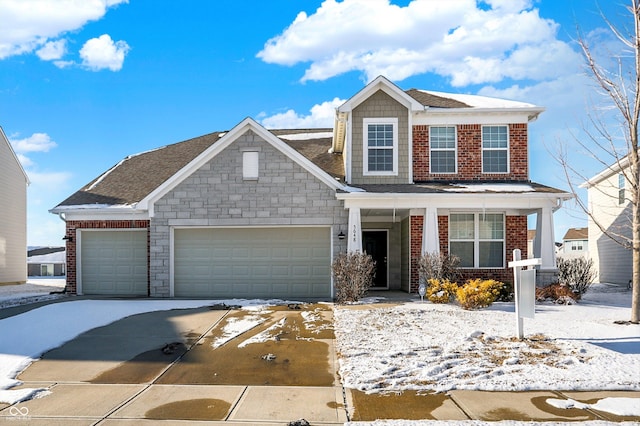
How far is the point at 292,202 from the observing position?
15773 mm

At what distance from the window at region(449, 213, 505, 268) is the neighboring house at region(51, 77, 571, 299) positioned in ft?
0.10

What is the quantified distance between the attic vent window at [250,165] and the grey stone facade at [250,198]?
0.30 feet

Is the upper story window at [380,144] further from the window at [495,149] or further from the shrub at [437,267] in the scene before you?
the shrub at [437,267]

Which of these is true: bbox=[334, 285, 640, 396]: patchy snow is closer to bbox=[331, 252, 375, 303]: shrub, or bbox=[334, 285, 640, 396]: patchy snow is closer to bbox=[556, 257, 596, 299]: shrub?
bbox=[331, 252, 375, 303]: shrub

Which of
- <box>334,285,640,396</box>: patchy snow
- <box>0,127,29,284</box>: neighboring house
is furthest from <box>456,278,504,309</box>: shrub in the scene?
<box>0,127,29,284</box>: neighboring house

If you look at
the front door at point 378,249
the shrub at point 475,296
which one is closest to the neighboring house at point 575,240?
the front door at point 378,249

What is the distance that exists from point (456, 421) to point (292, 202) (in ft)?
34.9

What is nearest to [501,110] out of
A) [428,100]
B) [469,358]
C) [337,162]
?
[428,100]

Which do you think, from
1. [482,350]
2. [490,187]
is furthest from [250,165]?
[482,350]

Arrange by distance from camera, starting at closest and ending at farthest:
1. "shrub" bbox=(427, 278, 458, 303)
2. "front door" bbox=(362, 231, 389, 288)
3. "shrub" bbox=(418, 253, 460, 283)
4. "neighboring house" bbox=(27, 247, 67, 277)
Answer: "shrub" bbox=(427, 278, 458, 303) < "shrub" bbox=(418, 253, 460, 283) < "front door" bbox=(362, 231, 389, 288) < "neighboring house" bbox=(27, 247, 67, 277)

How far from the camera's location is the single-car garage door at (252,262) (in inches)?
631

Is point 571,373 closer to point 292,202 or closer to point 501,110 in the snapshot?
point 292,202

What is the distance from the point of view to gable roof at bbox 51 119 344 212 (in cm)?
1719

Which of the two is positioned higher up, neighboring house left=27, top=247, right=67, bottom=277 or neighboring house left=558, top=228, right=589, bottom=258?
neighboring house left=558, top=228, right=589, bottom=258
